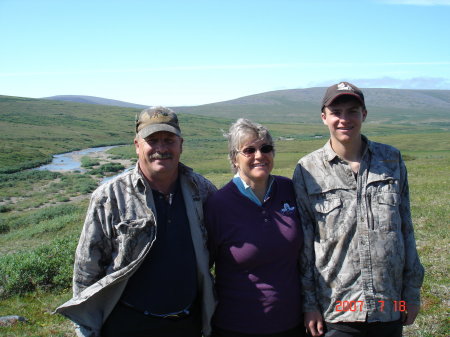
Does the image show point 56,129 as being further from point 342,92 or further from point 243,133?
point 342,92

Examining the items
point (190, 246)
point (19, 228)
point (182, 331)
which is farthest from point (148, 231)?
point (19, 228)

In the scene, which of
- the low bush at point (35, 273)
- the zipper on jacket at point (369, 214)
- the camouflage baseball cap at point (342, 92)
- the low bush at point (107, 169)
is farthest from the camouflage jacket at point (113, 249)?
the low bush at point (107, 169)

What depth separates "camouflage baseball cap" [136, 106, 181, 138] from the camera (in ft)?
11.5

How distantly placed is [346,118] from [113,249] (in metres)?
2.27

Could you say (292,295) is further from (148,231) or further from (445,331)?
(445,331)

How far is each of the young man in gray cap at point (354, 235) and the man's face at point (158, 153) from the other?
45.8 inches

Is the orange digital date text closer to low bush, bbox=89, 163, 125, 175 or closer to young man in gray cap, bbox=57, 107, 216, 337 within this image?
young man in gray cap, bbox=57, 107, 216, 337

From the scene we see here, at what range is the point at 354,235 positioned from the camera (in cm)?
333


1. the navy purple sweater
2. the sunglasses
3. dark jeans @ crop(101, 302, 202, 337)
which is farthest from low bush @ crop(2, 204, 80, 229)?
the sunglasses

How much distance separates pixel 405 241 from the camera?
3.47 m

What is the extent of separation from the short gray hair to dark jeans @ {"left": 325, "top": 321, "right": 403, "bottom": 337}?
1.65 meters

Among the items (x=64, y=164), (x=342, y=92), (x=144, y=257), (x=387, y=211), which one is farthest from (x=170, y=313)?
(x=64, y=164)

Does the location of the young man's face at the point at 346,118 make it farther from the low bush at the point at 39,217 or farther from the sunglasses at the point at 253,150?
the low bush at the point at 39,217

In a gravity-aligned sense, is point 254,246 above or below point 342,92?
below
